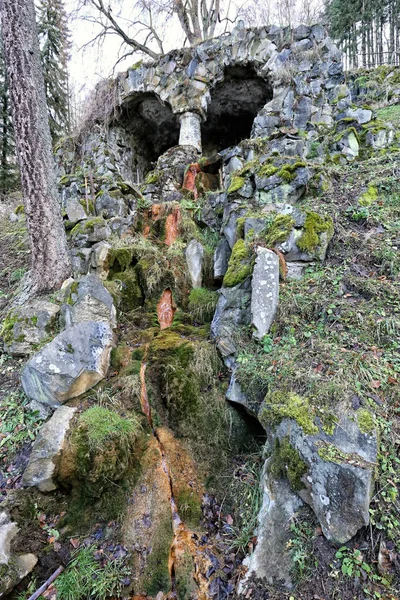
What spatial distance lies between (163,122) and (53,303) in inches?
403

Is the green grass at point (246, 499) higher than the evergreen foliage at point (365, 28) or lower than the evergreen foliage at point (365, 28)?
lower

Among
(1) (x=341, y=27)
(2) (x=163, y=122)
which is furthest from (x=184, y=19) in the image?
(1) (x=341, y=27)

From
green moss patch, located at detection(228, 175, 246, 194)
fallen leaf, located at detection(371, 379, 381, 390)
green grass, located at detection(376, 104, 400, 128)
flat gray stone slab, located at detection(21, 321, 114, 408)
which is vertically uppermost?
green grass, located at detection(376, 104, 400, 128)

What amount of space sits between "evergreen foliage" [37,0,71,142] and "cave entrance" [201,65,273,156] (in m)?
6.49

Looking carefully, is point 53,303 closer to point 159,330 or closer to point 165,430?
point 159,330

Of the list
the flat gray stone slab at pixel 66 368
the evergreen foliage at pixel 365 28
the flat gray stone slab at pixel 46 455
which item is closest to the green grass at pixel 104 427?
→ the flat gray stone slab at pixel 46 455

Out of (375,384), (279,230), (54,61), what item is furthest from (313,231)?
(54,61)

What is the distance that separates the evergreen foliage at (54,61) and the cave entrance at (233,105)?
649 cm

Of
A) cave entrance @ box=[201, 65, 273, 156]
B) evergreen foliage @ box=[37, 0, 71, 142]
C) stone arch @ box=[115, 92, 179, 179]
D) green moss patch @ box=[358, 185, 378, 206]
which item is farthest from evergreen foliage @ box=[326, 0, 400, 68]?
green moss patch @ box=[358, 185, 378, 206]

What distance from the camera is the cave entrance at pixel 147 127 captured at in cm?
1119

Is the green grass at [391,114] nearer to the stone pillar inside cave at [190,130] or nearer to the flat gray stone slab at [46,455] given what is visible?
the stone pillar inside cave at [190,130]

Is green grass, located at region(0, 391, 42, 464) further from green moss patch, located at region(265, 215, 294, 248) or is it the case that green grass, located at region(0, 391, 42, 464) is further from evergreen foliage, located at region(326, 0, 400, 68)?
evergreen foliage, located at region(326, 0, 400, 68)

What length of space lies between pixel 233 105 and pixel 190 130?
98.7 inches

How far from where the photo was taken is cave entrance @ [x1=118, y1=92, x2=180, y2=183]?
1119 cm
